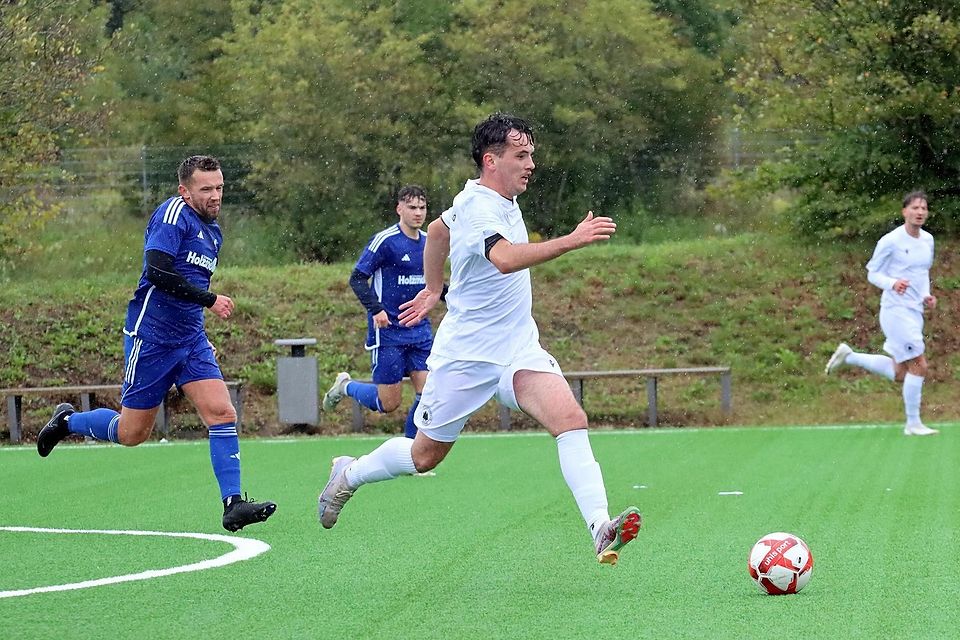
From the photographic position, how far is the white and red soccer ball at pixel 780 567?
19.0ft

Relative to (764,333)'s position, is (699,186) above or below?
above

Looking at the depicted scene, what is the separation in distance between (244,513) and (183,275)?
135cm

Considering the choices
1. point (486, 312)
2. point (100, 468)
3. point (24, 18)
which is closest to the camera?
point (486, 312)

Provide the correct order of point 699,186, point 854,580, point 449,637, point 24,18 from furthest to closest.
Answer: point 699,186, point 24,18, point 854,580, point 449,637

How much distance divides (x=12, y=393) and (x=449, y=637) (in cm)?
1474

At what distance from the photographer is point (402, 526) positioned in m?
8.40

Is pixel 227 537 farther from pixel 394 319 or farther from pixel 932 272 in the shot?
pixel 932 272

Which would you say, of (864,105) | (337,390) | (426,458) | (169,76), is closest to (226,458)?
(426,458)

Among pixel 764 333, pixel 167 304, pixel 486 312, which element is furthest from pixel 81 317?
pixel 486 312

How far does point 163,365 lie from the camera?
27.8 feet

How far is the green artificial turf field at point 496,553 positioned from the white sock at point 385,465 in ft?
1.19

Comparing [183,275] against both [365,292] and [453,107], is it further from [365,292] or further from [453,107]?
[453,107]

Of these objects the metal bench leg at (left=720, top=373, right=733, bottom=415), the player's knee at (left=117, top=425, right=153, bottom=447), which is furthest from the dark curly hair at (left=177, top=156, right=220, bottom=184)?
the metal bench leg at (left=720, top=373, right=733, bottom=415)

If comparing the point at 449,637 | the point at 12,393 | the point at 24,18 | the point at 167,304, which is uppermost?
the point at 24,18
